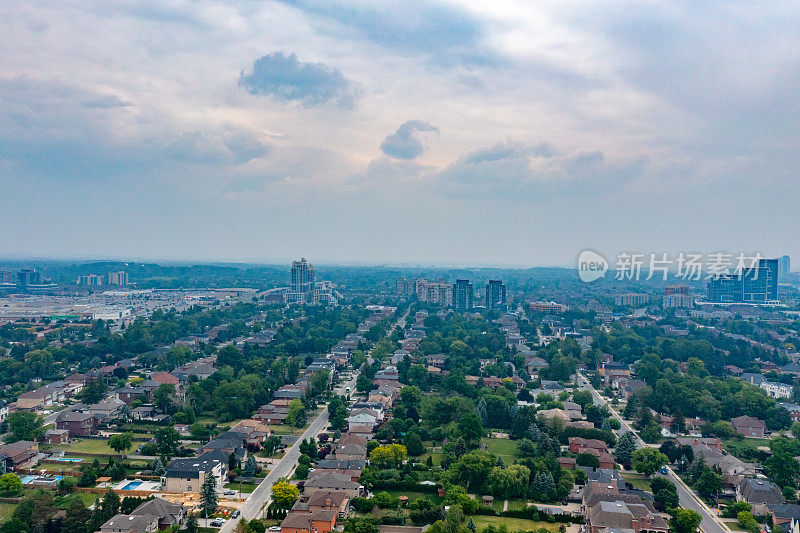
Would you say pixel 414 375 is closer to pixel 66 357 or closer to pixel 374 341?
pixel 374 341

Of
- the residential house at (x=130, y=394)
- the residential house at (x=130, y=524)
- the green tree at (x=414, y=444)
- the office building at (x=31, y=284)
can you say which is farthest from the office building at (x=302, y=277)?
the residential house at (x=130, y=524)

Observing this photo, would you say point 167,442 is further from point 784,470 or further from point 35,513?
point 784,470

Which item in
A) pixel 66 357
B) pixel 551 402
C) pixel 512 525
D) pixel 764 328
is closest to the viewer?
pixel 512 525

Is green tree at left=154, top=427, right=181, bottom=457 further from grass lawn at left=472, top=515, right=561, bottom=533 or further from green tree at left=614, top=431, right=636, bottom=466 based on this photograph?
green tree at left=614, top=431, right=636, bottom=466

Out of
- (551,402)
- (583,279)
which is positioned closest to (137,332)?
(551,402)

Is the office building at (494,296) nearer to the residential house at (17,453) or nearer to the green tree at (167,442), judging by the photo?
the green tree at (167,442)

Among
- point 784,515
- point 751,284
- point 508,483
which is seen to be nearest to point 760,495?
point 784,515

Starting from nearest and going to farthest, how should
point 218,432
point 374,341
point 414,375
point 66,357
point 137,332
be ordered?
point 218,432 < point 414,375 < point 66,357 < point 137,332 < point 374,341
